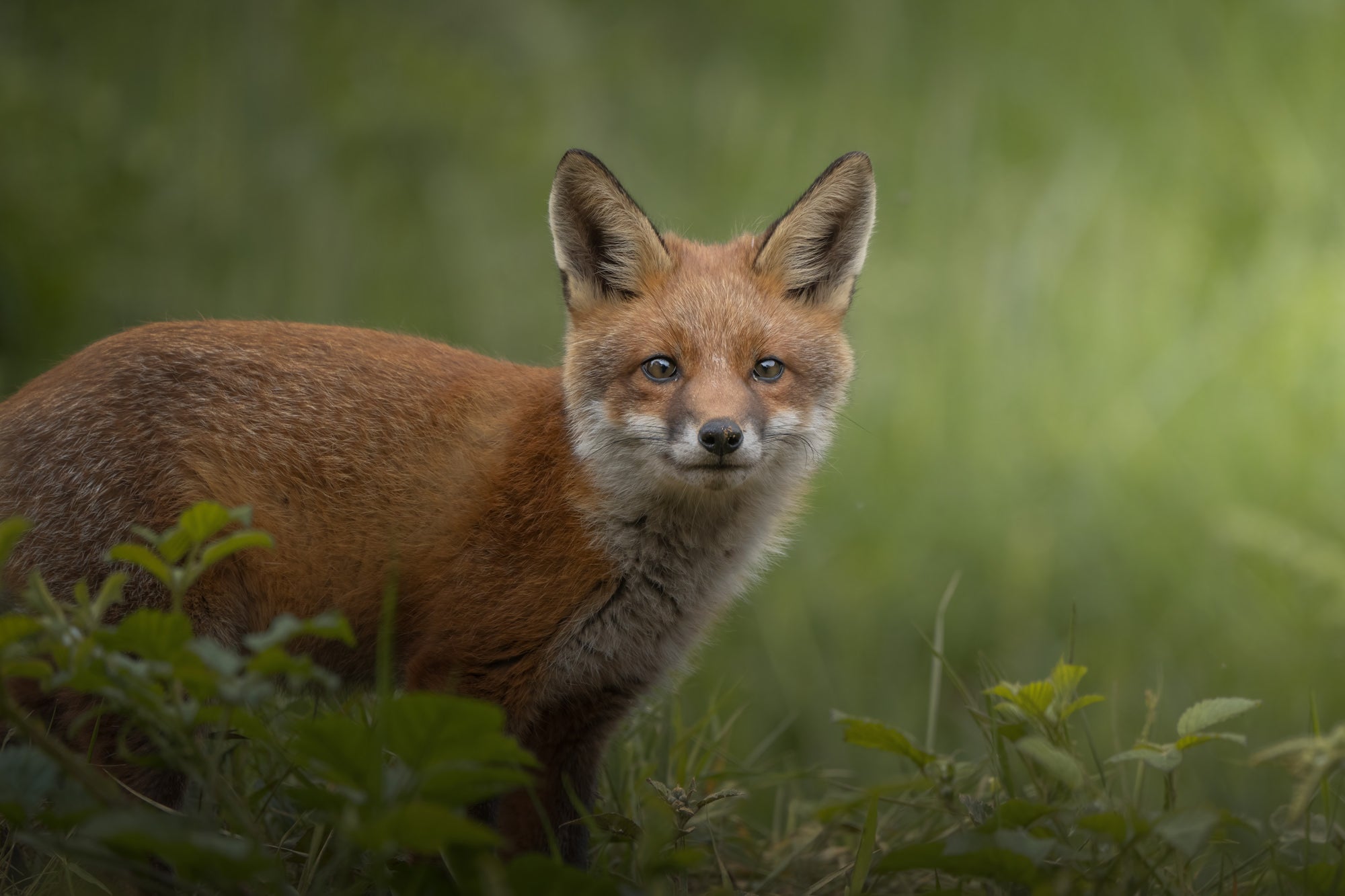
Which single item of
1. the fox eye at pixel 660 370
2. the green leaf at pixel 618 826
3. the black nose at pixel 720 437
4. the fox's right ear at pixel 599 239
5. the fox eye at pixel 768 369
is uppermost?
the fox's right ear at pixel 599 239

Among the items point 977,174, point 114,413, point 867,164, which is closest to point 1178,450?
point 977,174

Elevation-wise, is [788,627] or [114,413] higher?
[114,413]

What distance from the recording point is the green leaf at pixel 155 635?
1964 millimetres

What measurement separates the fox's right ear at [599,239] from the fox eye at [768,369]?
19.8 inches

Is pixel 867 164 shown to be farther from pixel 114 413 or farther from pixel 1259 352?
pixel 1259 352

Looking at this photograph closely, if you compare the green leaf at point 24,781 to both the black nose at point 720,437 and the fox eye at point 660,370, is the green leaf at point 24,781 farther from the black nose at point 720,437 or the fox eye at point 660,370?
the fox eye at point 660,370

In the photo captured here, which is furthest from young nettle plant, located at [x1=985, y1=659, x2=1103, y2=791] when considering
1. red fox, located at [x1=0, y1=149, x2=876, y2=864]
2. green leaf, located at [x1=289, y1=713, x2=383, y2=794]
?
green leaf, located at [x1=289, y1=713, x2=383, y2=794]

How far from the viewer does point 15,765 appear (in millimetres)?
2096

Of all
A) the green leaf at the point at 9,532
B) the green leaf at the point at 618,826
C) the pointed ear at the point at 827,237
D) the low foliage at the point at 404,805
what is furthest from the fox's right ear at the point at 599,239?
the green leaf at the point at 9,532

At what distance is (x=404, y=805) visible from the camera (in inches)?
76.2

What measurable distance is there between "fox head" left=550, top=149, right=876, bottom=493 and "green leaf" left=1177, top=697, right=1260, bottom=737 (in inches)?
50.7

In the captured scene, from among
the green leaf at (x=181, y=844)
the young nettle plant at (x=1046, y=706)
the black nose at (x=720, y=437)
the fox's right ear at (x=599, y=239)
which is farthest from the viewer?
the fox's right ear at (x=599, y=239)

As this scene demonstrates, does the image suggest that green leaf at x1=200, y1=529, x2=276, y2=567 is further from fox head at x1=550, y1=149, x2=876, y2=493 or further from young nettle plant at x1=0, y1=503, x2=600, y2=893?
fox head at x1=550, y1=149, x2=876, y2=493

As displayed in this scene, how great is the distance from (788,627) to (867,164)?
2.46 metres
